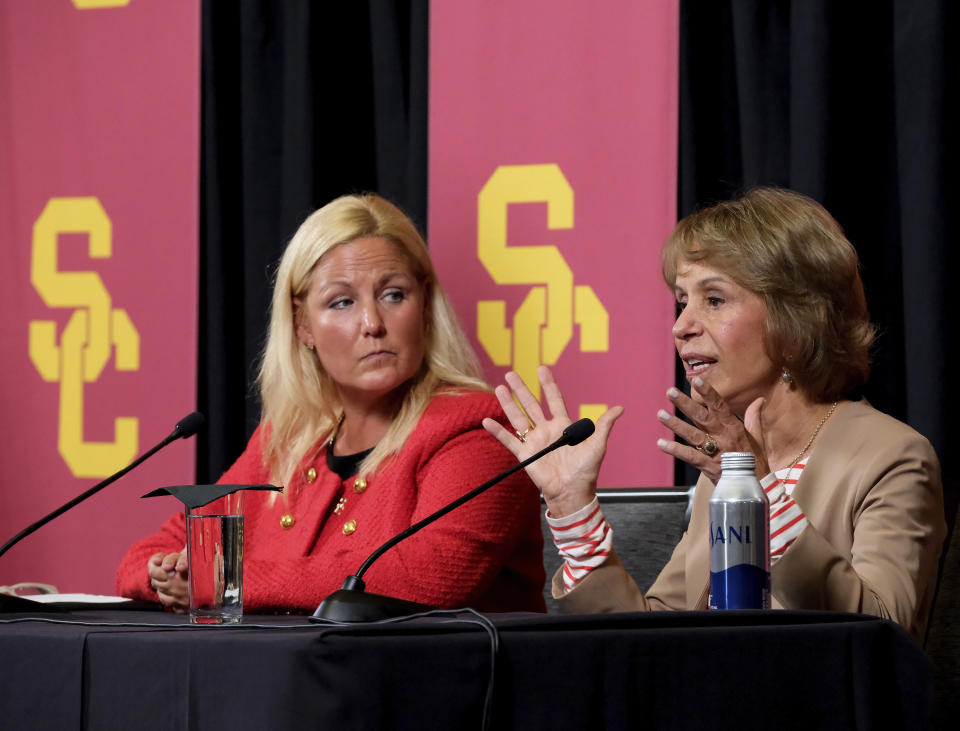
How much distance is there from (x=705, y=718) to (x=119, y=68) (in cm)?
260

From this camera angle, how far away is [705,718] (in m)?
1.08

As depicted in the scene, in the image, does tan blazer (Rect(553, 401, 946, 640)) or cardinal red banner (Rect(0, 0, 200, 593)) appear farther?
cardinal red banner (Rect(0, 0, 200, 593))

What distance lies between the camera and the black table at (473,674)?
0.98 metres

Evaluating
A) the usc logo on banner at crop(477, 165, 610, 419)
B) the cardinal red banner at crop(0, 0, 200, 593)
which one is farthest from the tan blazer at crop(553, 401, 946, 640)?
the cardinal red banner at crop(0, 0, 200, 593)

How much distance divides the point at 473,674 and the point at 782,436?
3.17ft

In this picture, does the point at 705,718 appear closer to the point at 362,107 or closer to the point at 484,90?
the point at 484,90

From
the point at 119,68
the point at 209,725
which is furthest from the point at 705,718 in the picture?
the point at 119,68

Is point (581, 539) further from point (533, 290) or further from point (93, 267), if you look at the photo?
point (93, 267)

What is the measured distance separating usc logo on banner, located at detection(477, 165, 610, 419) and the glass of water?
1341 millimetres

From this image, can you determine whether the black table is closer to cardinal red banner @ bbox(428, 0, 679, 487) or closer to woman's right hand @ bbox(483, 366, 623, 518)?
woman's right hand @ bbox(483, 366, 623, 518)

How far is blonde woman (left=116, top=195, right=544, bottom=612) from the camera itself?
182 centimetres

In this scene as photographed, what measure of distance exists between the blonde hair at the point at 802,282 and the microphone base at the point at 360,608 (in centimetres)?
93

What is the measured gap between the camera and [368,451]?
2.19m

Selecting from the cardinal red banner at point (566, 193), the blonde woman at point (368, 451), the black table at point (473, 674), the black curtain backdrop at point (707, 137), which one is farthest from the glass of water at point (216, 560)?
the black curtain backdrop at point (707, 137)
